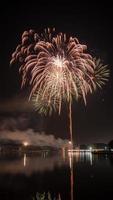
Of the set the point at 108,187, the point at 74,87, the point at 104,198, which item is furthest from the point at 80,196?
the point at 74,87

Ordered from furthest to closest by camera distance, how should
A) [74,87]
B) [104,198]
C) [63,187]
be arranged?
1. [74,87]
2. [63,187]
3. [104,198]

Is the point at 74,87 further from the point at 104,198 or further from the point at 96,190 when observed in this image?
the point at 104,198

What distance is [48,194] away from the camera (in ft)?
127

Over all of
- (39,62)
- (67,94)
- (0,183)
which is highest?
(39,62)

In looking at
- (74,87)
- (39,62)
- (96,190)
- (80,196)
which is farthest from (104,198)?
(39,62)

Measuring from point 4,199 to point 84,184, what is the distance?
14974 mm

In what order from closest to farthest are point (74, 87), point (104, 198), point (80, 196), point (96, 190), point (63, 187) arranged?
point (104, 198) → point (80, 196) → point (96, 190) → point (63, 187) → point (74, 87)

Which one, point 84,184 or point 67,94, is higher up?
point 67,94

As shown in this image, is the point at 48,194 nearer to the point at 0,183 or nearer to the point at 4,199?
the point at 4,199

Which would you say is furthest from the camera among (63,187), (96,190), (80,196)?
(63,187)

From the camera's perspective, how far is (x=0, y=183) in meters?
50.1

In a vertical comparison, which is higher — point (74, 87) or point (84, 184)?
point (74, 87)

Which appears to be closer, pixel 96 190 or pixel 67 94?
pixel 96 190

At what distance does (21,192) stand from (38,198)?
242 inches
